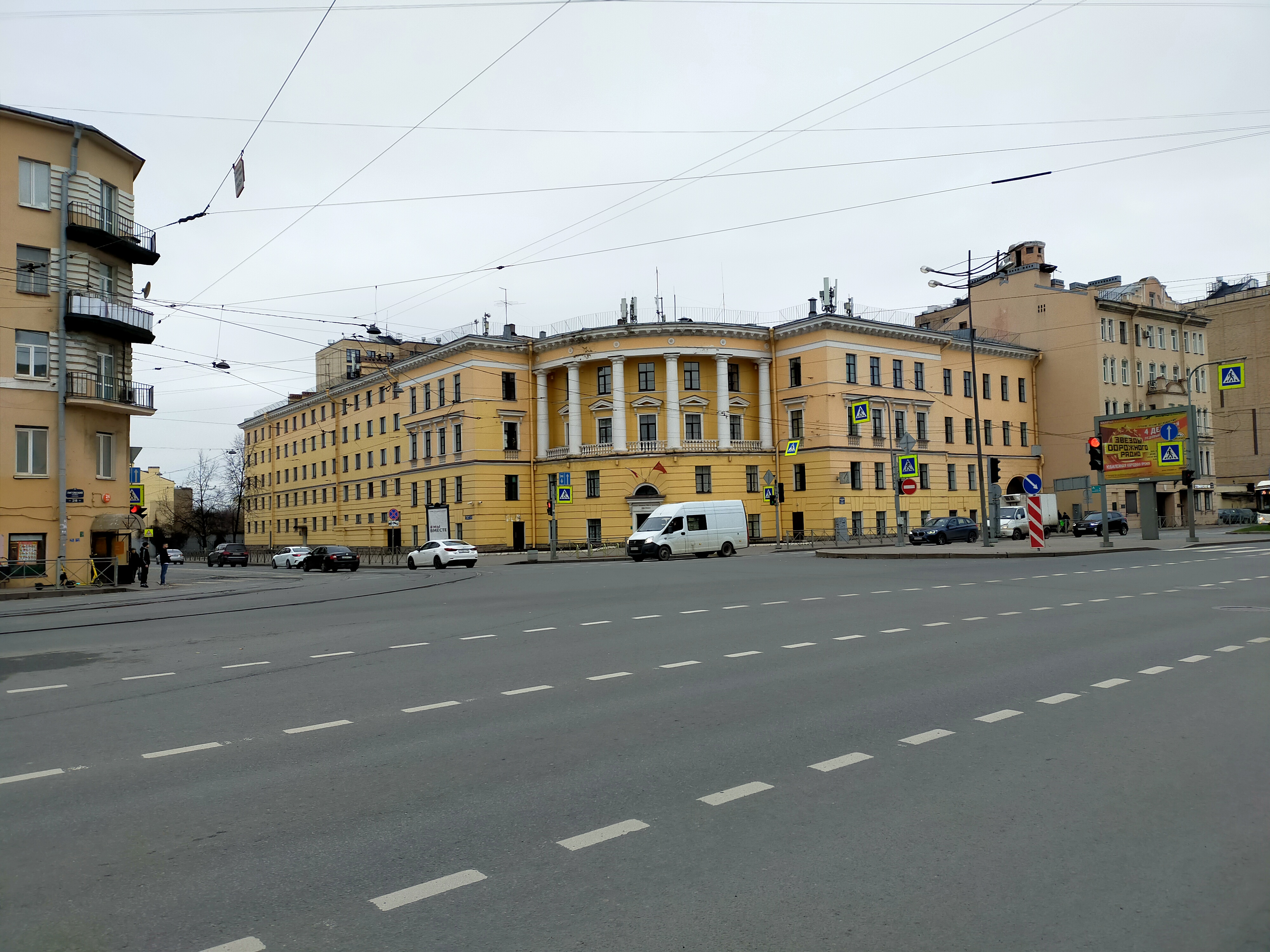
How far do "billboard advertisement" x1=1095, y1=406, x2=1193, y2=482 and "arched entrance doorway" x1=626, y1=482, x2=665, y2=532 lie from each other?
24.9m

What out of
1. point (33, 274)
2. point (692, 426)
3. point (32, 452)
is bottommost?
point (32, 452)

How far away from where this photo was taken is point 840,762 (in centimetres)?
583

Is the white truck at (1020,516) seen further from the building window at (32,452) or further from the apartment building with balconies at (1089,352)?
the building window at (32,452)

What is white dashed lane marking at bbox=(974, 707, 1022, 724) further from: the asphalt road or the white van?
the white van

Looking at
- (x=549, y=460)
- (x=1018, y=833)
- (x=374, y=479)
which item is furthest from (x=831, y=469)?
(x=1018, y=833)

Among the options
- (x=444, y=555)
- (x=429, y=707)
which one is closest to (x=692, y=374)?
(x=444, y=555)

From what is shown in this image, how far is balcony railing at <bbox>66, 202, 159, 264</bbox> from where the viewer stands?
3183cm

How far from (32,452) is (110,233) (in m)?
8.19

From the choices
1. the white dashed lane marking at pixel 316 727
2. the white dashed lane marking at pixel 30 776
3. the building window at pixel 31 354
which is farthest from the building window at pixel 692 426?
the white dashed lane marking at pixel 30 776

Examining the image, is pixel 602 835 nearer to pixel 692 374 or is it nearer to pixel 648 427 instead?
pixel 648 427

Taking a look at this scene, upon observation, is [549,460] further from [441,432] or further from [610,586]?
[610,586]

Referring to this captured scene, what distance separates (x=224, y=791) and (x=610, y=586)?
16.9 m

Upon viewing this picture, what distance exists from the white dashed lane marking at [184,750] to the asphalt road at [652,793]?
0.11 ft

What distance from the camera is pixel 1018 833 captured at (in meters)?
4.57
